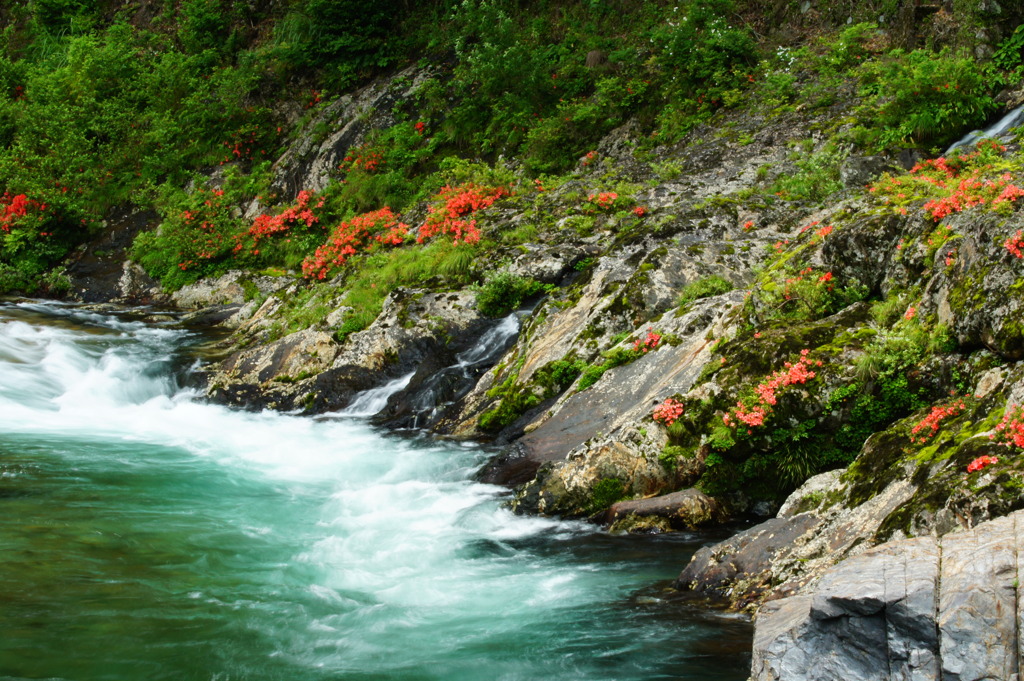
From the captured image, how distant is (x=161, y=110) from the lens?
2580 cm

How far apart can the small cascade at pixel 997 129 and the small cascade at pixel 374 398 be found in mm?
9930

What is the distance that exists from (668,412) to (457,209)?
10.1 metres

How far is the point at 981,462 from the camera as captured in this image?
4.60 meters

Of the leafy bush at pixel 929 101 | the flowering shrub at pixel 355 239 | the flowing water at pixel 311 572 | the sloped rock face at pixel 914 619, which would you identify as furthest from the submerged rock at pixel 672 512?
the flowering shrub at pixel 355 239

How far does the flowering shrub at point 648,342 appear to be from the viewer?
376 inches

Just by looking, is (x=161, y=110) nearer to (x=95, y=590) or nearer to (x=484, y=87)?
(x=484, y=87)

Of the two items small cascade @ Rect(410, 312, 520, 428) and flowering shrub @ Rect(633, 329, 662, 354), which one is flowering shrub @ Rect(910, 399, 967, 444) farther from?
small cascade @ Rect(410, 312, 520, 428)

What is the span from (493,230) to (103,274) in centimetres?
1333

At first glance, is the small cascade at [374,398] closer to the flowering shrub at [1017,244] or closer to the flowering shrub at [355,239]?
the flowering shrub at [355,239]

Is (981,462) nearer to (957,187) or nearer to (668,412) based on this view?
(668,412)

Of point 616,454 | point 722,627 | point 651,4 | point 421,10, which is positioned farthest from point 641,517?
point 421,10

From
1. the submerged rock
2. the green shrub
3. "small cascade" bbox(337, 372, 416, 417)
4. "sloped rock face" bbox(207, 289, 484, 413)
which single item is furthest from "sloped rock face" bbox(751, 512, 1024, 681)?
"sloped rock face" bbox(207, 289, 484, 413)

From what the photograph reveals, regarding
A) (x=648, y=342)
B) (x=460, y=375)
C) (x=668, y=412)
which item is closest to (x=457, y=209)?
(x=460, y=375)

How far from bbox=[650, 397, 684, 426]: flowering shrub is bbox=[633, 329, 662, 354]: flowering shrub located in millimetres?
1764
